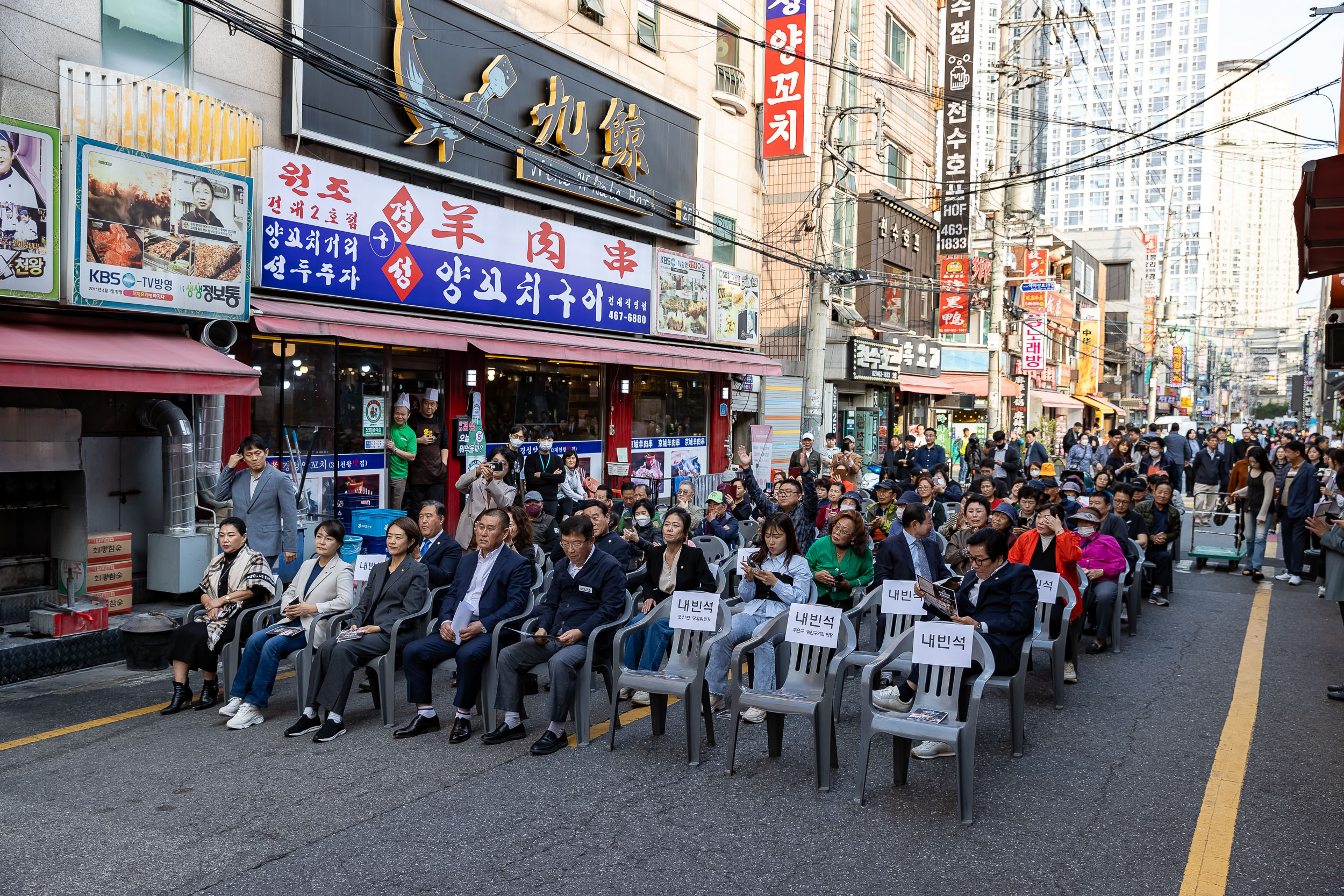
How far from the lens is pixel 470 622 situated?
23.1 ft

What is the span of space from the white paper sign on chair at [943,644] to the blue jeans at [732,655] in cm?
125

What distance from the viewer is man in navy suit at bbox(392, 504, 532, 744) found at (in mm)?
6711

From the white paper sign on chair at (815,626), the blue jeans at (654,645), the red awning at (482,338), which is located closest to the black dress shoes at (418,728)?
the blue jeans at (654,645)

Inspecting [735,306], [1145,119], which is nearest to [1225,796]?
[735,306]

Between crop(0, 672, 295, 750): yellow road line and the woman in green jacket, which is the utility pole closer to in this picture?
the woman in green jacket

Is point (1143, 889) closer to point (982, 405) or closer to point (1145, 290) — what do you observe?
point (982, 405)

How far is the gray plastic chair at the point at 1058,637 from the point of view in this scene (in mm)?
7516

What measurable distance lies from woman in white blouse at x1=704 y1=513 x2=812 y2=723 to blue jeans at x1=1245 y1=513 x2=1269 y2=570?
975 cm

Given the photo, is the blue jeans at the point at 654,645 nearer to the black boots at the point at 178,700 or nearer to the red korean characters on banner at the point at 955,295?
the black boots at the point at 178,700

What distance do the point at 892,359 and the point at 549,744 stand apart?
23.8 m

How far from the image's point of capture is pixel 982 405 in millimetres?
33094

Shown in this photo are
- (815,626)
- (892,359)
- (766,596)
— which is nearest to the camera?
(815,626)

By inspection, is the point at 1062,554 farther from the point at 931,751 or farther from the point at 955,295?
A: the point at 955,295

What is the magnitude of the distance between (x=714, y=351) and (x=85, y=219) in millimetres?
12697
